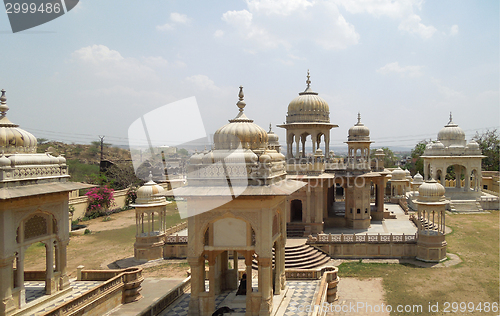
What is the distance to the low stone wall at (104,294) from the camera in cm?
1285

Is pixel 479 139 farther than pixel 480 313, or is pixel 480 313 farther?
pixel 479 139

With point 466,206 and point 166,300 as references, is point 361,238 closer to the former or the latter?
point 166,300

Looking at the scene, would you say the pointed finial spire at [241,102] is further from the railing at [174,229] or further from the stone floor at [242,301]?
the railing at [174,229]

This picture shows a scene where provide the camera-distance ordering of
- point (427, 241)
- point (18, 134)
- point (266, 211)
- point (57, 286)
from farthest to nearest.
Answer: point (427, 241) < point (57, 286) < point (18, 134) < point (266, 211)

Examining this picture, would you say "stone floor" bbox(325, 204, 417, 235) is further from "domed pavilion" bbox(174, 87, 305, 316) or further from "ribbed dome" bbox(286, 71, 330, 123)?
"domed pavilion" bbox(174, 87, 305, 316)

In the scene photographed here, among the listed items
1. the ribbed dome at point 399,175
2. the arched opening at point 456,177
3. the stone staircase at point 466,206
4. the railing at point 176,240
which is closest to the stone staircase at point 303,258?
the railing at point 176,240

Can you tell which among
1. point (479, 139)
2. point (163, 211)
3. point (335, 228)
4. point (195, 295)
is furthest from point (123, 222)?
point (479, 139)

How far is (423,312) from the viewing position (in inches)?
606

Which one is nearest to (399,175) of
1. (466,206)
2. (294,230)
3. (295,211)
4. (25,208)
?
(466,206)

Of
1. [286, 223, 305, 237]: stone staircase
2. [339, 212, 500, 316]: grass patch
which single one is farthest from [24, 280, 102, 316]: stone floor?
[339, 212, 500, 316]: grass patch

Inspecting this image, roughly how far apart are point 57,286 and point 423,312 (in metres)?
14.8

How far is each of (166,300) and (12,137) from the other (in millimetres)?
8344

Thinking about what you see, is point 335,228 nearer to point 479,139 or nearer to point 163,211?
point 163,211

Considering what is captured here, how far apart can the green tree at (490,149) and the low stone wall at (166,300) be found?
2154 inches
